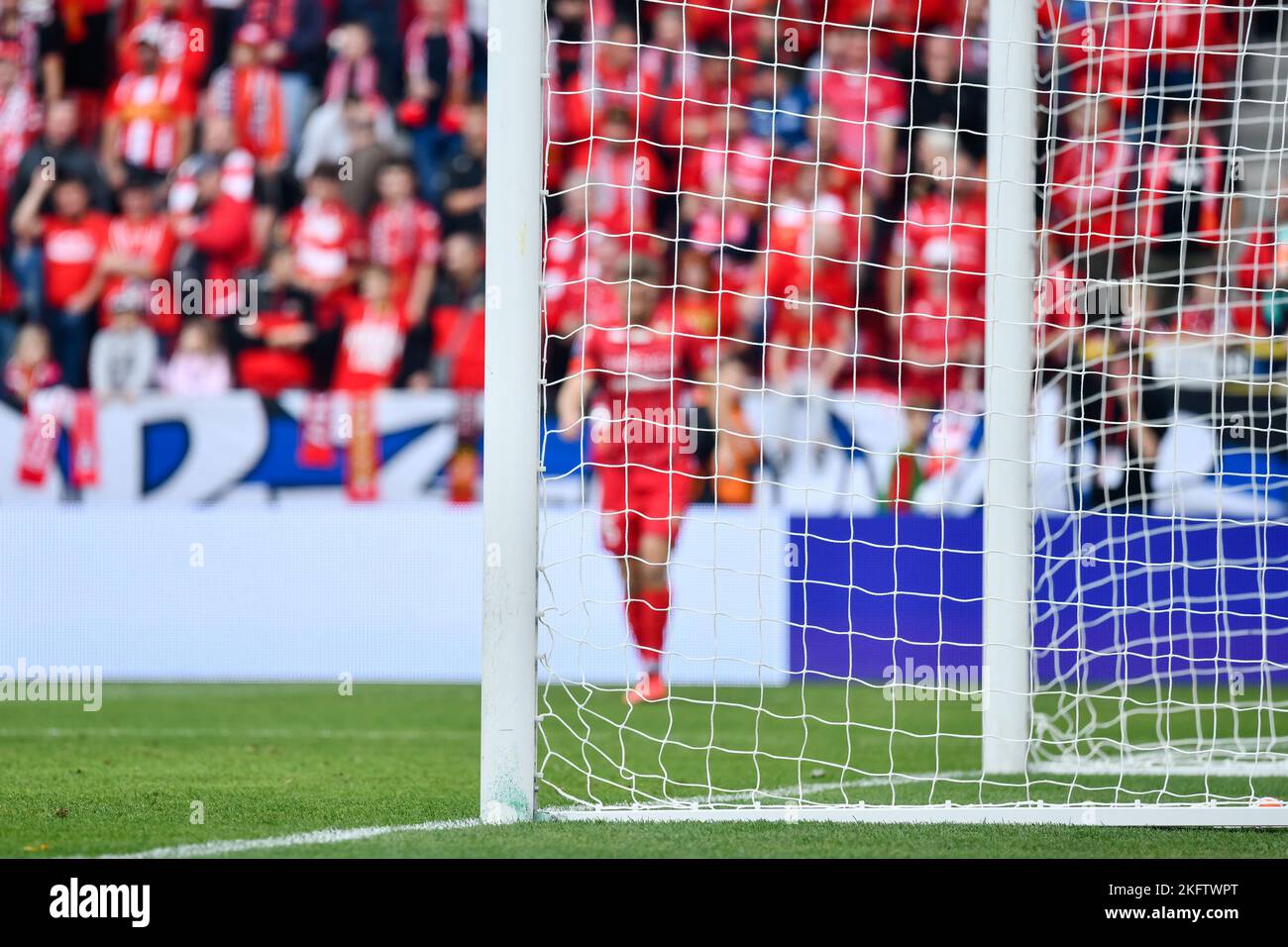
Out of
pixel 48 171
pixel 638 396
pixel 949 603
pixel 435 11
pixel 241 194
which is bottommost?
pixel 949 603

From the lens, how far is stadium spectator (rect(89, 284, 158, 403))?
32.9 feet

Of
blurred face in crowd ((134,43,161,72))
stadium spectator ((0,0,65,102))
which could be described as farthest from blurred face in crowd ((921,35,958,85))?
stadium spectator ((0,0,65,102))

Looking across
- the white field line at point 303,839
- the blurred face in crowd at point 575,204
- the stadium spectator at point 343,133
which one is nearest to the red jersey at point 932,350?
the blurred face in crowd at point 575,204

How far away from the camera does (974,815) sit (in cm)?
421

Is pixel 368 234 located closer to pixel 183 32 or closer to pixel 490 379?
pixel 183 32

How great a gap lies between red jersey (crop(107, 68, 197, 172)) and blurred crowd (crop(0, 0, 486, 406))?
0.02 meters

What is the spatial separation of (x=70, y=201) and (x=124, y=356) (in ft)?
5.09

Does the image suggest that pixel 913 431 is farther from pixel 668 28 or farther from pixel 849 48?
pixel 668 28

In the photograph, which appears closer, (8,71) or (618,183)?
(618,183)

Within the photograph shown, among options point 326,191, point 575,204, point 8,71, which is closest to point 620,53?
point 575,204

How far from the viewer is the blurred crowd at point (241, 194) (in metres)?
10.4

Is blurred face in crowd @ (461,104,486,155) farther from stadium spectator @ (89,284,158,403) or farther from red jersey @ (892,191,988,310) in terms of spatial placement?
red jersey @ (892,191,988,310)

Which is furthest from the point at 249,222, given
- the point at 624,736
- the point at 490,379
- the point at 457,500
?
the point at 490,379

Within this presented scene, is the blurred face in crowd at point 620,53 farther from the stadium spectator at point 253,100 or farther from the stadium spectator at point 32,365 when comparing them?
the stadium spectator at point 32,365
